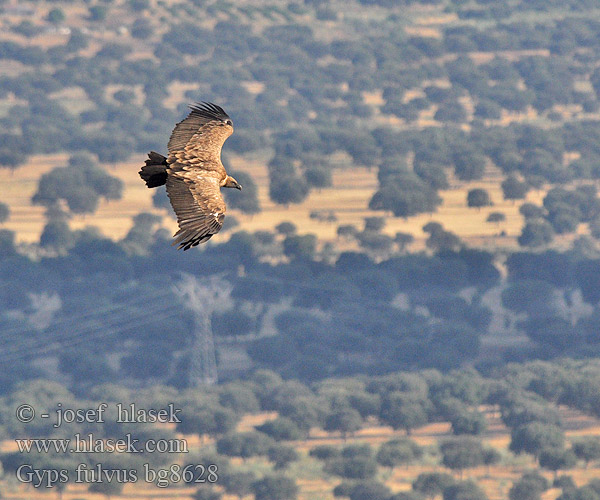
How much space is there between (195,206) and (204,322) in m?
159

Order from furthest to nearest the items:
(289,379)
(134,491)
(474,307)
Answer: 1. (474,307)
2. (289,379)
3. (134,491)

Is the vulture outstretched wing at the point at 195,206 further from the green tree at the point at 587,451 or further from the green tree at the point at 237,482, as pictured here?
the green tree at the point at 587,451

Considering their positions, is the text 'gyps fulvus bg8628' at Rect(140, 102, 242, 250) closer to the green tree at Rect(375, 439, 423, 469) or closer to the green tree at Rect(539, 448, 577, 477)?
the green tree at Rect(375, 439, 423, 469)

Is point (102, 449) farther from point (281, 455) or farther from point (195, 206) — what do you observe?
point (195, 206)

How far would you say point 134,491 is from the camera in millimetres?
122250

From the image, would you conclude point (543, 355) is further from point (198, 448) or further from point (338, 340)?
point (198, 448)

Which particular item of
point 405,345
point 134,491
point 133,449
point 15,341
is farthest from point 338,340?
point 134,491

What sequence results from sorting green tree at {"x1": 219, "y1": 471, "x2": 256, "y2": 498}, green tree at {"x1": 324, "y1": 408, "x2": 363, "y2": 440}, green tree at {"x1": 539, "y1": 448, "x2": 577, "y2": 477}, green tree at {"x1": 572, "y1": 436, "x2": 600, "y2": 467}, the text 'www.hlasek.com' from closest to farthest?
1. the text 'www.hlasek.com'
2. green tree at {"x1": 219, "y1": 471, "x2": 256, "y2": 498}
3. green tree at {"x1": 539, "y1": 448, "x2": 577, "y2": 477}
4. green tree at {"x1": 572, "y1": 436, "x2": 600, "y2": 467}
5. green tree at {"x1": 324, "y1": 408, "x2": 363, "y2": 440}

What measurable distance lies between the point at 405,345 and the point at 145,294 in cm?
3658

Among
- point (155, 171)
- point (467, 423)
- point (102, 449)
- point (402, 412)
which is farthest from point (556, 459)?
point (155, 171)

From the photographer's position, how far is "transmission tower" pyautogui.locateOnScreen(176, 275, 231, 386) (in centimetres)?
18000

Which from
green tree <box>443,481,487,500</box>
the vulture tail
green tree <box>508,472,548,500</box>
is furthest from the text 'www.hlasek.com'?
the vulture tail

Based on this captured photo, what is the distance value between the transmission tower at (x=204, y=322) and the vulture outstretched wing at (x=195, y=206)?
146 m

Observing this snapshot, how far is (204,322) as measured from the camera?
188 metres
